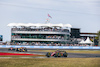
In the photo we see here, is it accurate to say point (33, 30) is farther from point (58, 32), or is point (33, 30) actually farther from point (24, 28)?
point (58, 32)

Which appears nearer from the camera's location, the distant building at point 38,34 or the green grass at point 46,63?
the green grass at point 46,63

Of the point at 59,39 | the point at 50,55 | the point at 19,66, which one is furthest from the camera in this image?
the point at 59,39

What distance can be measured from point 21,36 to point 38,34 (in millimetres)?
6988

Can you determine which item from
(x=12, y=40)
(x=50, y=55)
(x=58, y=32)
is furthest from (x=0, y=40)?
(x=50, y=55)

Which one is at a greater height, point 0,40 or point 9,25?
point 9,25

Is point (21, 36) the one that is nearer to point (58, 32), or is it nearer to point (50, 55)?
point (58, 32)

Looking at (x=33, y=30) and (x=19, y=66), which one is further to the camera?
(x=33, y=30)

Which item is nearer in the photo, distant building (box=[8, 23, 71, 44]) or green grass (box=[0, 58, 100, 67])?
green grass (box=[0, 58, 100, 67])

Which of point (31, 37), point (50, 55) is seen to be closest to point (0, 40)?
point (31, 37)

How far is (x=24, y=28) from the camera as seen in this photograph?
90.1 metres

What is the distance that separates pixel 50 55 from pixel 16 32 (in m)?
50.6

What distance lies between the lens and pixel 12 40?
290ft

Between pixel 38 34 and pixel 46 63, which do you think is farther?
pixel 38 34

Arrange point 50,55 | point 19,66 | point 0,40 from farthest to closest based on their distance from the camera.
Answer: point 0,40 → point 50,55 → point 19,66
